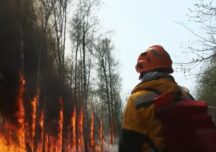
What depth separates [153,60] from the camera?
13.0 feet

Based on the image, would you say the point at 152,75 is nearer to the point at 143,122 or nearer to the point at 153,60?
the point at 153,60

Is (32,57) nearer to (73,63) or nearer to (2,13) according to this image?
(2,13)

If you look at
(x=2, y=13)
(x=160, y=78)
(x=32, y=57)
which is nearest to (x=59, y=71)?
(x=32, y=57)

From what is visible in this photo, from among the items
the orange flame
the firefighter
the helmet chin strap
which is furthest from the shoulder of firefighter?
Answer: the orange flame

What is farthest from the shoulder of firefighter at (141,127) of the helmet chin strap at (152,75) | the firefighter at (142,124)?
the helmet chin strap at (152,75)

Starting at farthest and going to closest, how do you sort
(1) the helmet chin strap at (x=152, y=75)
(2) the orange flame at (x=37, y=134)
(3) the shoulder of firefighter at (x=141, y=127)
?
(2) the orange flame at (x=37, y=134)
(1) the helmet chin strap at (x=152, y=75)
(3) the shoulder of firefighter at (x=141, y=127)

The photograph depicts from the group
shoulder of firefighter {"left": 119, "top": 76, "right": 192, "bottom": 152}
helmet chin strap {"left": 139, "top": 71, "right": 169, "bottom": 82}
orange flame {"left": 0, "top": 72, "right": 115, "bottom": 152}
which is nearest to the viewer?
shoulder of firefighter {"left": 119, "top": 76, "right": 192, "bottom": 152}

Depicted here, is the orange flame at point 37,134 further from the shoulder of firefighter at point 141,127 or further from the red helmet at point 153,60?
the shoulder of firefighter at point 141,127

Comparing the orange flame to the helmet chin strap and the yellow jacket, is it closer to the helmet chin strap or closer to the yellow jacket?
the helmet chin strap

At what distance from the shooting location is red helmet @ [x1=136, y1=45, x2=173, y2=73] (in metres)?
3.96

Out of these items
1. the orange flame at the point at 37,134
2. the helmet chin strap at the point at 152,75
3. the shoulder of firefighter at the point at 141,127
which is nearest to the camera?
the shoulder of firefighter at the point at 141,127

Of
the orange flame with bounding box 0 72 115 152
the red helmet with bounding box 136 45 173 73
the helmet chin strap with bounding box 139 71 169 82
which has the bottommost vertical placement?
the orange flame with bounding box 0 72 115 152

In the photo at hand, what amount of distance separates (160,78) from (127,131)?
484 mm

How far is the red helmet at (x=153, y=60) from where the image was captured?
396cm
